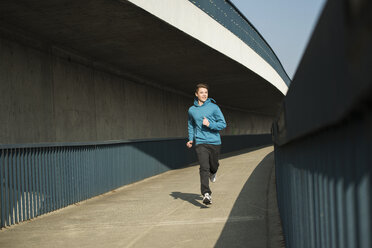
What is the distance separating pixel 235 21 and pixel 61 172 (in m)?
11.3

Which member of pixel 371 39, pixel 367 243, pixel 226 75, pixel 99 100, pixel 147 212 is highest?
pixel 226 75

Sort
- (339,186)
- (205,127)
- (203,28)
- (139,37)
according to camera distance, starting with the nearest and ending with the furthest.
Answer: (339,186)
(205,127)
(139,37)
(203,28)

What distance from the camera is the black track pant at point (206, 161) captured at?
25.0ft

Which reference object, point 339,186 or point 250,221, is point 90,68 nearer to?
point 250,221

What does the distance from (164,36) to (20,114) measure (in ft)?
14.2

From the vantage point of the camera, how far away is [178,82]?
2212 centimetres

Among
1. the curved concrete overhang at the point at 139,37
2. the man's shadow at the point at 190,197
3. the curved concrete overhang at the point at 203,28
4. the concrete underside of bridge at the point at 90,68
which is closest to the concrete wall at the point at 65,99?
the concrete underside of bridge at the point at 90,68

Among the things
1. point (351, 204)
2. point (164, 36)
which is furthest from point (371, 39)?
point (164, 36)

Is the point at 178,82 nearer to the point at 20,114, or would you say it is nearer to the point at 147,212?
the point at 20,114

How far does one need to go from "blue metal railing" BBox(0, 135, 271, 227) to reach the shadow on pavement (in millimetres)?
3174

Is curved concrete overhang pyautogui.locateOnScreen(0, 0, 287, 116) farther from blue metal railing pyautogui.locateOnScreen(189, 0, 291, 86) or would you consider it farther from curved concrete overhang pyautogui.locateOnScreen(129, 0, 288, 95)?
blue metal railing pyautogui.locateOnScreen(189, 0, 291, 86)

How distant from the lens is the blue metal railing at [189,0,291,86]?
15.4 meters

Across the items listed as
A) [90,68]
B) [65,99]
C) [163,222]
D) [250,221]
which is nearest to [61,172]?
[163,222]

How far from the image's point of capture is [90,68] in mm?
15273
